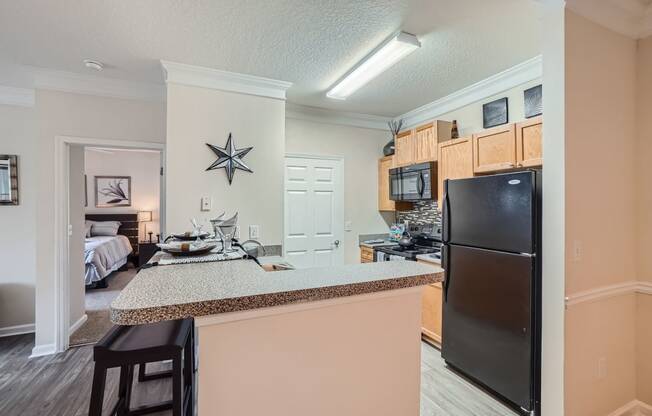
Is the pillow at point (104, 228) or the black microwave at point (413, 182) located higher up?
the black microwave at point (413, 182)

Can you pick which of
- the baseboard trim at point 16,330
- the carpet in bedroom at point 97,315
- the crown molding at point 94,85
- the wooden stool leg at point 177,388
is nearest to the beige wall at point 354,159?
the crown molding at point 94,85

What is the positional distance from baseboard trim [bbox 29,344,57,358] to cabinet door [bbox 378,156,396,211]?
3781 mm

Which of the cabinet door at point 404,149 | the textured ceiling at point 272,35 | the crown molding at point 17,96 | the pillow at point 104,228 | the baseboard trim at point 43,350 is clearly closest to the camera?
the textured ceiling at point 272,35

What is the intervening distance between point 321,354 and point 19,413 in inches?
95.7

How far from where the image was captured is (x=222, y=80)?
270 centimetres

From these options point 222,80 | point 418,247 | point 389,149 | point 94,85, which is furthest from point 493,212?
point 94,85

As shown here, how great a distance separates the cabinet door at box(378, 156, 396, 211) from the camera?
3.98 m

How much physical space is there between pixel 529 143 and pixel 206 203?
270cm

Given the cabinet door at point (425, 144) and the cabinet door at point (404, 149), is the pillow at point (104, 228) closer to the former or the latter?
the cabinet door at point (404, 149)

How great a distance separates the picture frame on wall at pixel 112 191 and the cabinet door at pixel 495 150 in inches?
278

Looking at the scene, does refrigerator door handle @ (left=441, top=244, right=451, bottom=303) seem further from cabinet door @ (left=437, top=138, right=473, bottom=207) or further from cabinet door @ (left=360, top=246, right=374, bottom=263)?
cabinet door @ (left=360, top=246, right=374, bottom=263)

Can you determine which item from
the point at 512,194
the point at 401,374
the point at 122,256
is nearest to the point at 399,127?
the point at 512,194

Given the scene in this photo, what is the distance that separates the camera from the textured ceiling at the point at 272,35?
179 cm

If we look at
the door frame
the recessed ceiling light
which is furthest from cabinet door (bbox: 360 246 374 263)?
the recessed ceiling light
